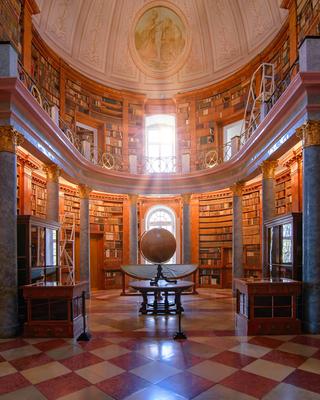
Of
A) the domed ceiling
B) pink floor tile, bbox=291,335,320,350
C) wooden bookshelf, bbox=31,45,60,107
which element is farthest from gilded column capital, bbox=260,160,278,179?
wooden bookshelf, bbox=31,45,60,107

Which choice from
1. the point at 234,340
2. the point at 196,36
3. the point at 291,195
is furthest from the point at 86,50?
the point at 234,340

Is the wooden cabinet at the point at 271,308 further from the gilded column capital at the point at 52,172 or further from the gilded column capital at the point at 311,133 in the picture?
the gilded column capital at the point at 52,172

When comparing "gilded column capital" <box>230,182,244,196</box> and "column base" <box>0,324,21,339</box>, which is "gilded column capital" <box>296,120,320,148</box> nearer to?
"gilded column capital" <box>230,182,244,196</box>

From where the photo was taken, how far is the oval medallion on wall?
45.6 feet

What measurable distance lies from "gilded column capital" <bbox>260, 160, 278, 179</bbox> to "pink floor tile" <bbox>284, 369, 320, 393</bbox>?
5.49m

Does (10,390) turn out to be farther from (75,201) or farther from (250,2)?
(250,2)

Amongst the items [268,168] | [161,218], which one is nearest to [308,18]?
[268,168]

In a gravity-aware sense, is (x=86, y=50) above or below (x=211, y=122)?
above

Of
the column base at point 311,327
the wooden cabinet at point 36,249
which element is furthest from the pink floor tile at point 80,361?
the column base at point 311,327

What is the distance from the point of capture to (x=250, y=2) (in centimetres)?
1195

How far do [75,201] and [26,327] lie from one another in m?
7.60

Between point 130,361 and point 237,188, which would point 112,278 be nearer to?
point 237,188

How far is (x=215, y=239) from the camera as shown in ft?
44.6

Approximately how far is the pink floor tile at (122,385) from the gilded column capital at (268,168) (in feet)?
20.4
